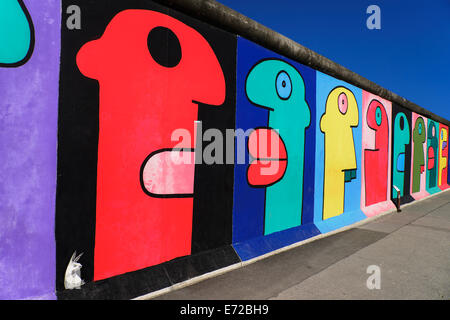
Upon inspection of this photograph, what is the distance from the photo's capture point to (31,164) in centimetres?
248

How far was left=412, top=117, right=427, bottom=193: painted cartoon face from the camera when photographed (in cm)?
1134

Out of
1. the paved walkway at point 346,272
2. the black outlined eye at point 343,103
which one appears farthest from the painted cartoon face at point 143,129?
the black outlined eye at point 343,103

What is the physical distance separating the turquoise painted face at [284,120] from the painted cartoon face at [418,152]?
7965 mm

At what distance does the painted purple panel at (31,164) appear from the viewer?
92.8 inches

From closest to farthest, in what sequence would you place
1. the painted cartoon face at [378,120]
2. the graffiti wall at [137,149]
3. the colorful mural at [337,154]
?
the graffiti wall at [137,149]
the colorful mural at [337,154]
the painted cartoon face at [378,120]

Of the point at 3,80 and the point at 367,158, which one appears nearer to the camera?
the point at 3,80

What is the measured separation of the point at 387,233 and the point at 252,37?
4586mm

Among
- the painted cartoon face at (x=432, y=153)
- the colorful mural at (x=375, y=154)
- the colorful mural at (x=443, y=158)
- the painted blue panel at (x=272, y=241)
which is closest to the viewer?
the painted blue panel at (x=272, y=241)

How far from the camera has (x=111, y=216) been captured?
2.95m

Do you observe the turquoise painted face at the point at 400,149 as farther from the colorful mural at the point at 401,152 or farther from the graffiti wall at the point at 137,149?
the graffiti wall at the point at 137,149

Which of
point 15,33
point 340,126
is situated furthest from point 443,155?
point 15,33

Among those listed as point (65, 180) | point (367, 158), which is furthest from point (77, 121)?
point (367, 158)

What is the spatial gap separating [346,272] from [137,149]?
9.72 ft
